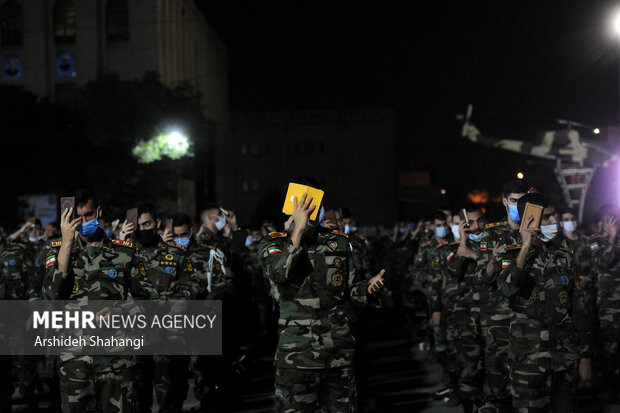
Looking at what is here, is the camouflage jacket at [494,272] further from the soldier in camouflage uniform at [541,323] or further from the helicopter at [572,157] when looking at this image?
the helicopter at [572,157]

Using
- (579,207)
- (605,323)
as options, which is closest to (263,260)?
(605,323)

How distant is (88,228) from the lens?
5512 millimetres

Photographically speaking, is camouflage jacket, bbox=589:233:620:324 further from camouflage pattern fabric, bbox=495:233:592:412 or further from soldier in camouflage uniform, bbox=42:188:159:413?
soldier in camouflage uniform, bbox=42:188:159:413

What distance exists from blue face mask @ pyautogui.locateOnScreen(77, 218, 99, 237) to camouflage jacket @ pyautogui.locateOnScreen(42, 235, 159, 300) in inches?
4.4

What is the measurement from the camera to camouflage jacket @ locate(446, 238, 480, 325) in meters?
8.38

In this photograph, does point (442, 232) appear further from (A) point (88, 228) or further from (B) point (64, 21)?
(B) point (64, 21)

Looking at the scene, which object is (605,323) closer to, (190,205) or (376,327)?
(376,327)

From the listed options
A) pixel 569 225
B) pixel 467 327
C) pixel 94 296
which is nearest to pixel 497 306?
pixel 467 327

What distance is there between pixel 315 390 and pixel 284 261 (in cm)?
94

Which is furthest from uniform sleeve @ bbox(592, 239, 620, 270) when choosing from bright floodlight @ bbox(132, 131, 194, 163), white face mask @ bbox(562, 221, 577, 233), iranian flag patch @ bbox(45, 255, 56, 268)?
bright floodlight @ bbox(132, 131, 194, 163)

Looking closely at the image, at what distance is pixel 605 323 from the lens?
381 inches

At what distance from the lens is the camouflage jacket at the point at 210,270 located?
29.2ft

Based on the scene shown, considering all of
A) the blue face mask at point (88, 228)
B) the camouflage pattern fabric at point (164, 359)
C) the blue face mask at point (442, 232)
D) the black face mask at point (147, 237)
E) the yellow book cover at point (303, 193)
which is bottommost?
the camouflage pattern fabric at point (164, 359)

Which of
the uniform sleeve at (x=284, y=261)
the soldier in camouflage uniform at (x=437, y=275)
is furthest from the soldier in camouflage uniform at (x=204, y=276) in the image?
→ the uniform sleeve at (x=284, y=261)
